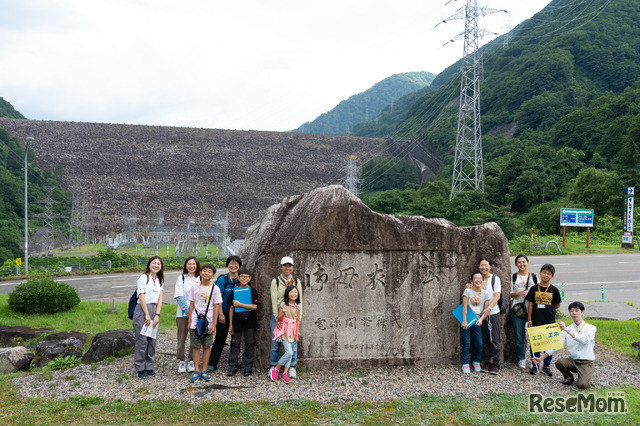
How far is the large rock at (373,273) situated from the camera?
5086 millimetres

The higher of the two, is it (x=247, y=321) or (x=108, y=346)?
(x=247, y=321)

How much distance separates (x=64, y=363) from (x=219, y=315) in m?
1.94

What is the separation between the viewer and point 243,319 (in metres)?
4.68

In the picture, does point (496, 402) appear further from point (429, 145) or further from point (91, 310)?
point (429, 145)

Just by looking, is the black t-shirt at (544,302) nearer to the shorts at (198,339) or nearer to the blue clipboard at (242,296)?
the blue clipboard at (242,296)

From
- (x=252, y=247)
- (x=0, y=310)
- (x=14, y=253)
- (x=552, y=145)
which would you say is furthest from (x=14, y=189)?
(x=552, y=145)

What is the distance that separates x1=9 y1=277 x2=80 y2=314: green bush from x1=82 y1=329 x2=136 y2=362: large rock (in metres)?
3.52

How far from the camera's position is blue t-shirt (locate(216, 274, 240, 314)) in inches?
185

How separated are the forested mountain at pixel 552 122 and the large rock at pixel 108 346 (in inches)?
648

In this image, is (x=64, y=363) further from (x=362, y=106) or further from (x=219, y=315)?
(x=362, y=106)

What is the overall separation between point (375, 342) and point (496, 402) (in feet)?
4.71

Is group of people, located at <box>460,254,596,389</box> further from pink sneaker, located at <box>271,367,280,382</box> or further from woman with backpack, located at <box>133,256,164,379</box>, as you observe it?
woman with backpack, located at <box>133,256,164,379</box>

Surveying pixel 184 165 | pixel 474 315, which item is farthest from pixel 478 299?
pixel 184 165

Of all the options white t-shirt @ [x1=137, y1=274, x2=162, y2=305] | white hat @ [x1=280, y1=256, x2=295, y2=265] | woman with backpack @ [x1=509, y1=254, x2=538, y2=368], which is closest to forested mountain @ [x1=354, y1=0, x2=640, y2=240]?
woman with backpack @ [x1=509, y1=254, x2=538, y2=368]
